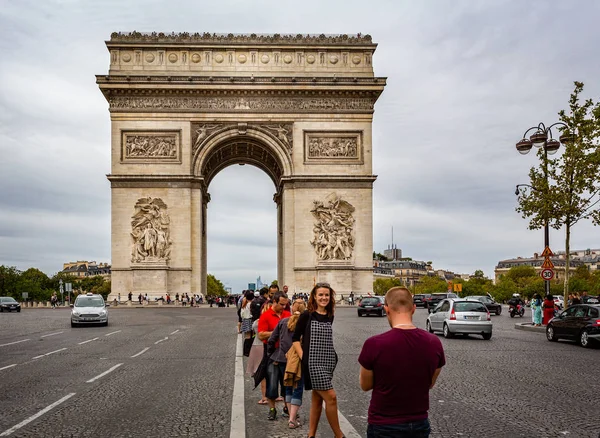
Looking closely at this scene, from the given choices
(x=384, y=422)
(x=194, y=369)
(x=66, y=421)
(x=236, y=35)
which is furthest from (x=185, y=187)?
(x=384, y=422)

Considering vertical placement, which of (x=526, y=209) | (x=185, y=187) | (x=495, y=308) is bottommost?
(x=495, y=308)

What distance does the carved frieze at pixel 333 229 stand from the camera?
47.8 m

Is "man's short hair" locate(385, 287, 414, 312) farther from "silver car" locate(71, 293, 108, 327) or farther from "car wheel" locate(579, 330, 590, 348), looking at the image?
"silver car" locate(71, 293, 108, 327)

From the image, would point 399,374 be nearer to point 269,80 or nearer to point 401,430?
point 401,430

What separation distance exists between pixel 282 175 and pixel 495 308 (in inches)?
647

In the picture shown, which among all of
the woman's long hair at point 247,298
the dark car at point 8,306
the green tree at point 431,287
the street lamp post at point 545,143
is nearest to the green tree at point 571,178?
the street lamp post at point 545,143

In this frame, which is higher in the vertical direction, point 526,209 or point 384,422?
point 526,209

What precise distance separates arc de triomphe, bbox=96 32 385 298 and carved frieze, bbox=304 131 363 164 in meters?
0.07

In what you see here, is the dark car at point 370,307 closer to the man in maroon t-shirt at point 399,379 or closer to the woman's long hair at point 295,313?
the woman's long hair at point 295,313

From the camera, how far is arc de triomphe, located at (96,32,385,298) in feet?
156

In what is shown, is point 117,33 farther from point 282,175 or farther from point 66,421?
point 66,421

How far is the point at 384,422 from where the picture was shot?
3963mm

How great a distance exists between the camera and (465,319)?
21.8 m

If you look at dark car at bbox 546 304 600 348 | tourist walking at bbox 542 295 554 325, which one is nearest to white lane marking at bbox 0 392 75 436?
dark car at bbox 546 304 600 348
